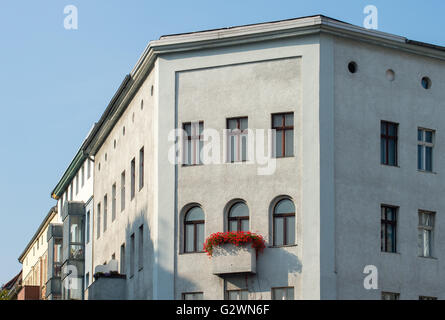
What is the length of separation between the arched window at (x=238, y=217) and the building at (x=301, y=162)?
0.04 meters

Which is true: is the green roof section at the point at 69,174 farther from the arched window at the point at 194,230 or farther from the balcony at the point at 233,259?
the balcony at the point at 233,259

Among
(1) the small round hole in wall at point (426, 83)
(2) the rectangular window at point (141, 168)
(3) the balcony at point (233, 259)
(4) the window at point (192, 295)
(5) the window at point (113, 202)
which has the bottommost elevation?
(4) the window at point (192, 295)

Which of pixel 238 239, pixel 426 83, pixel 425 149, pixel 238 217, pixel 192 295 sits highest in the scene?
pixel 426 83

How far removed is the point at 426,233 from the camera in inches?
1651

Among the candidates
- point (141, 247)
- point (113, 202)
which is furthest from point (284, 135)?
point (113, 202)

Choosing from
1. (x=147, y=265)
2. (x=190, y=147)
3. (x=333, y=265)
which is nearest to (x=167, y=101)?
(x=190, y=147)

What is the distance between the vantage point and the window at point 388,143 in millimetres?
41406

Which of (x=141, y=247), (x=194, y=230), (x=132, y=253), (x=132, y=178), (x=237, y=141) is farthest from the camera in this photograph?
(x=132, y=178)

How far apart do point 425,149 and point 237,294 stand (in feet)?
31.6

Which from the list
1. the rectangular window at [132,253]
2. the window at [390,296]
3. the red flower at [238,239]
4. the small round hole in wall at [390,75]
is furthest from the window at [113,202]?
the window at [390,296]

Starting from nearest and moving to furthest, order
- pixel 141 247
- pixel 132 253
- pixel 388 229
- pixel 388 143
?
pixel 388 229 → pixel 388 143 → pixel 141 247 → pixel 132 253

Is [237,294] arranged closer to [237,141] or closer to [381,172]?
[237,141]

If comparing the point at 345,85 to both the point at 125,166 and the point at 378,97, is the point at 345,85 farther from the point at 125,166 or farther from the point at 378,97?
the point at 125,166

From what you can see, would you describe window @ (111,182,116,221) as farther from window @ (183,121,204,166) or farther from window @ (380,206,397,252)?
window @ (380,206,397,252)
